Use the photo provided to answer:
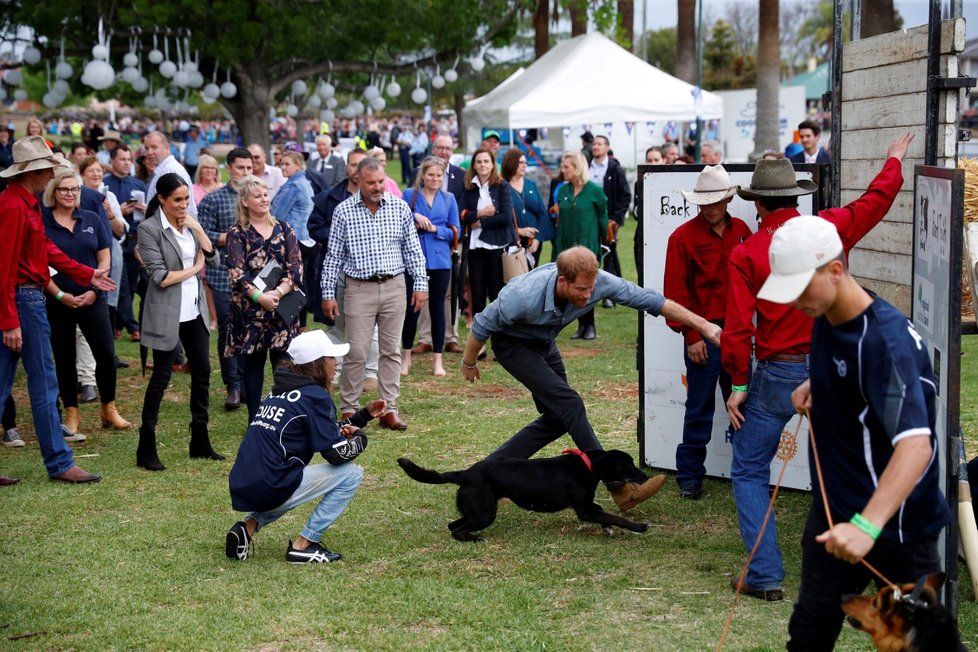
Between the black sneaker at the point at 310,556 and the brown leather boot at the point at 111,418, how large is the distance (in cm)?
358

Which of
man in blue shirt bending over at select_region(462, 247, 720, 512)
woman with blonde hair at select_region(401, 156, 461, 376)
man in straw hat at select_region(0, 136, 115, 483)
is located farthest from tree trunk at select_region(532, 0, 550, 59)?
man in blue shirt bending over at select_region(462, 247, 720, 512)

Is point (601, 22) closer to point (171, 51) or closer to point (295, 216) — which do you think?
point (171, 51)

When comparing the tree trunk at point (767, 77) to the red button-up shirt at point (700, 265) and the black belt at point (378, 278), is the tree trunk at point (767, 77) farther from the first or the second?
the red button-up shirt at point (700, 265)

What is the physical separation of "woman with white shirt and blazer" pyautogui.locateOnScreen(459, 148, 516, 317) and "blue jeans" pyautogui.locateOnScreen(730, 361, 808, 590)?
5732 mm

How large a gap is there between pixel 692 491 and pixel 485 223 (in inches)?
185

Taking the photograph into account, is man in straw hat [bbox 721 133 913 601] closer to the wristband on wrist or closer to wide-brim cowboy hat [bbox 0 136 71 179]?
the wristband on wrist

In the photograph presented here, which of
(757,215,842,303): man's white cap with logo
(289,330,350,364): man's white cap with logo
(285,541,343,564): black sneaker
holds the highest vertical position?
(757,215,842,303): man's white cap with logo

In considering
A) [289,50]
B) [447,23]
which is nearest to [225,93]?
[289,50]

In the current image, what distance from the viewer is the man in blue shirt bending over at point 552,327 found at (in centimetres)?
563

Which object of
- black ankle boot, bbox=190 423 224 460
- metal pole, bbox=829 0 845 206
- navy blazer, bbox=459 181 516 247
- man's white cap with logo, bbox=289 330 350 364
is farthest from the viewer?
navy blazer, bbox=459 181 516 247

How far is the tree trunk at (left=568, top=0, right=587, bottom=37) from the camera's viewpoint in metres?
25.3

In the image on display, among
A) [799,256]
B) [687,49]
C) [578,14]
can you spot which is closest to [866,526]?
[799,256]

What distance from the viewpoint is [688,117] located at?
75.3ft

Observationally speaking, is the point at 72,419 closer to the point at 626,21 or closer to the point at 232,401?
the point at 232,401
